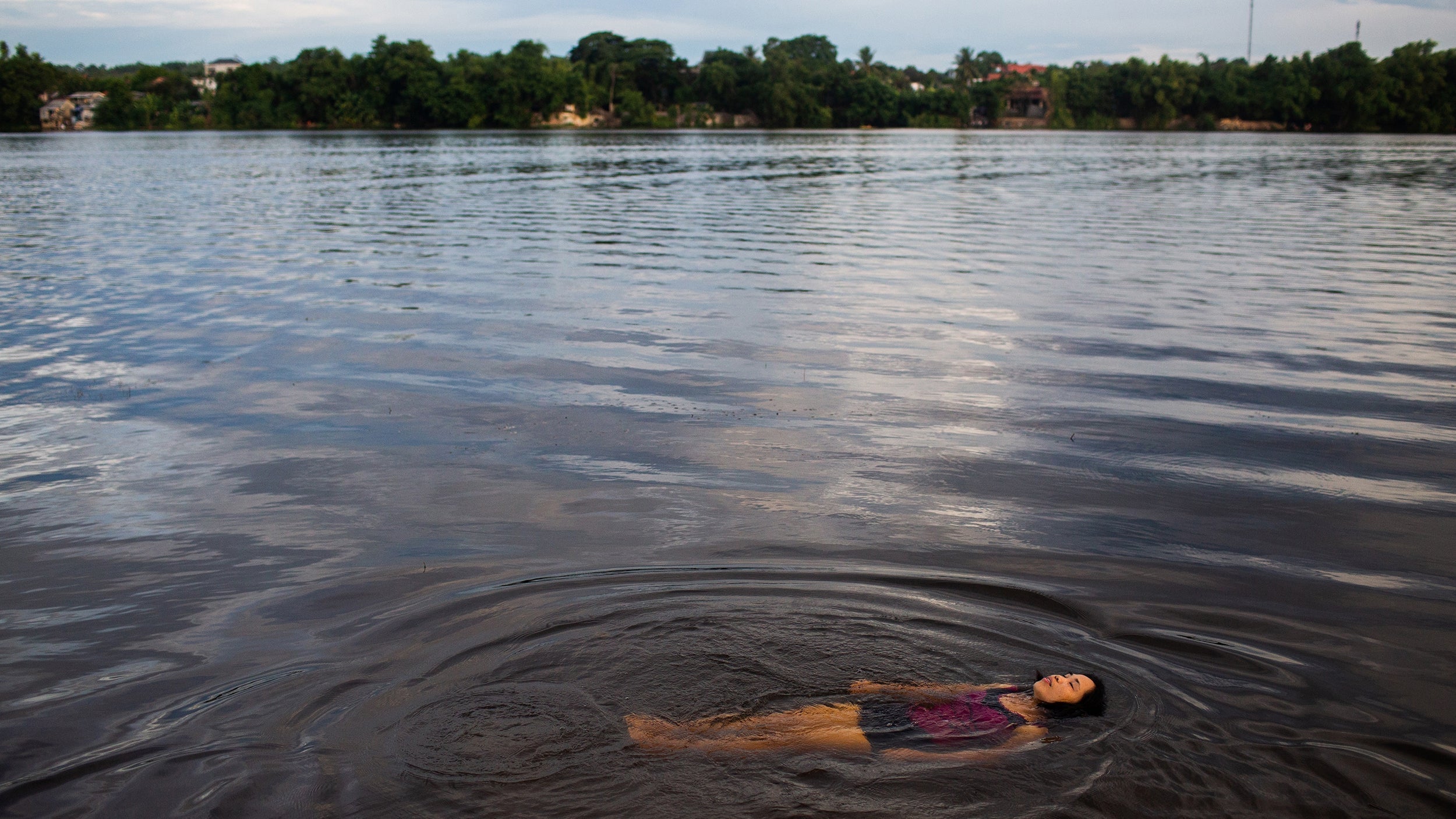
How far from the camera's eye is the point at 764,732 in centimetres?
426

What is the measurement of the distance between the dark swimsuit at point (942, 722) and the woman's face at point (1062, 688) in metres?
0.14

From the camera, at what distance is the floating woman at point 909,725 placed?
4188 mm

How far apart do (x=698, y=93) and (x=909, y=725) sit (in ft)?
483

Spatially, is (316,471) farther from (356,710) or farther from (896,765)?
(896,765)

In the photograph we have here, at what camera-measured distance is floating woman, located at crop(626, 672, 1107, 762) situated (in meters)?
4.19

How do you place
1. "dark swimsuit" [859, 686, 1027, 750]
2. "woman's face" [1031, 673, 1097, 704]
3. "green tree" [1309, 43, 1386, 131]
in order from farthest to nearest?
1. "green tree" [1309, 43, 1386, 131]
2. "woman's face" [1031, 673, 1097, 704]
3. "dark swimsuit" [859, 686, 1027, 750]

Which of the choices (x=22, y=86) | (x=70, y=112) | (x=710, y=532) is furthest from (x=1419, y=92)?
(x=70, y=112)

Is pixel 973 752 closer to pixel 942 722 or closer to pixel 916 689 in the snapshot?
pixel 942 722

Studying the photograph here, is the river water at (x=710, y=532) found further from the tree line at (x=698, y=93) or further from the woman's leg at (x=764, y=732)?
the tree line at (x=698, y=93)

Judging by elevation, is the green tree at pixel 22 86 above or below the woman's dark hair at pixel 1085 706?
above

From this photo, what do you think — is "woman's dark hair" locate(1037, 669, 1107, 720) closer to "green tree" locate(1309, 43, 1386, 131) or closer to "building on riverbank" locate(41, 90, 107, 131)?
"green tree" locate(1309, 43, 1386, 131)

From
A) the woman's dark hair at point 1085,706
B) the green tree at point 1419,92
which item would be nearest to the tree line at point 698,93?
the green tree at point 1419,92

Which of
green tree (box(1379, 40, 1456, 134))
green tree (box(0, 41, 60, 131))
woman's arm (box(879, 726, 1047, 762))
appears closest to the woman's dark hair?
woman's arm (box(879, 726, 1047, 762))

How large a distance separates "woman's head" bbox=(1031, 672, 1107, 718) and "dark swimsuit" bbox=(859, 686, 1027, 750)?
0.14 metres
